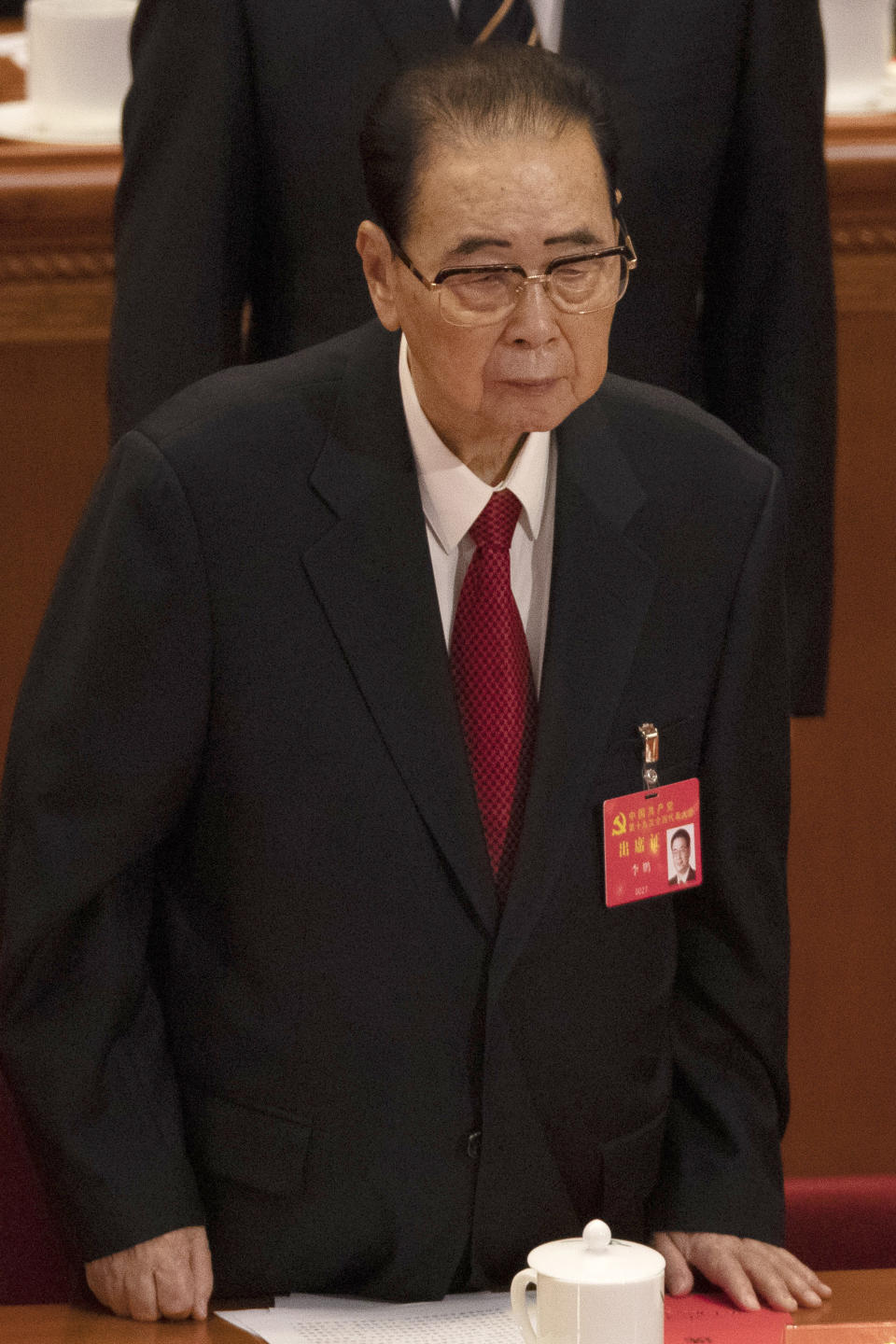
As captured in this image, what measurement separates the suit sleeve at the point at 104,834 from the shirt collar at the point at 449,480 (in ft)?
0.63

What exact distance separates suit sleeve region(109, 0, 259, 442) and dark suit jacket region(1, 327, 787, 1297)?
396 millimetres

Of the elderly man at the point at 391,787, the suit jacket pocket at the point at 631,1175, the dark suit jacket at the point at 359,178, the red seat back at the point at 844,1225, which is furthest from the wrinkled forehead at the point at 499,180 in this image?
the red seat back at the point at 844,1225

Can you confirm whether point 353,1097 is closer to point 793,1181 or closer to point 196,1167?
point 196,1167

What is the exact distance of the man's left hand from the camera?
1452mm

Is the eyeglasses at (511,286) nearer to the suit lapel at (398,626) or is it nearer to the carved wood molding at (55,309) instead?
the suit lapel at (398,626)

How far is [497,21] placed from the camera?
73.1 inches

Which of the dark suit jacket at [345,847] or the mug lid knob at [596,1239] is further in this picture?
the dark suit jacket at [345,847]

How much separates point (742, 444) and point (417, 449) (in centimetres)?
27

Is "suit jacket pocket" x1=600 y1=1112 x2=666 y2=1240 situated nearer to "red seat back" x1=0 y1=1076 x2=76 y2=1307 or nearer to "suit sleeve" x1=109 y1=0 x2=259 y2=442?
"red seat back" x1=0 y1=1076 x2=76 y2=1307

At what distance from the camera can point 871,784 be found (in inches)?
100

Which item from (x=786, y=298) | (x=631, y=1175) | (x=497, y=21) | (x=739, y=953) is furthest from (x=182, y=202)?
(x=631, y=1175)

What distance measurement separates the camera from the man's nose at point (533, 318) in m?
1.32

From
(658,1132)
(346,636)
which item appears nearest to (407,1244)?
(658,1132)

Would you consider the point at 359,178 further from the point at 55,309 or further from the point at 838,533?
the point at 838,533
